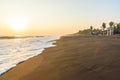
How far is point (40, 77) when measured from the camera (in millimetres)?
7332

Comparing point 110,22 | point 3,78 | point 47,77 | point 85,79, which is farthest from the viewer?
point 110,22

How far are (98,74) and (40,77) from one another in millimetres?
2082

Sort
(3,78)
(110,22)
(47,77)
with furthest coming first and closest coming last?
1. (110,22)
2. (3,78)
3. (47,77)

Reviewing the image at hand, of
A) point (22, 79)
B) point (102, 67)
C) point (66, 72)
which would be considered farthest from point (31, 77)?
point (102, 67)

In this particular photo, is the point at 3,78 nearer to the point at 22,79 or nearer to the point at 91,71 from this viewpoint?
the point at 22,79

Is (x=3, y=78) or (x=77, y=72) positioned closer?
(x=77, y=72)

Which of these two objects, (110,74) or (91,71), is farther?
(91,71)

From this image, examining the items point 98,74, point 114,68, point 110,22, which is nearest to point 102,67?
point 114,68

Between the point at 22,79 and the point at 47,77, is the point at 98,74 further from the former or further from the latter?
the point at 22,79

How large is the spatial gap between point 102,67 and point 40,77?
2364 millimetres

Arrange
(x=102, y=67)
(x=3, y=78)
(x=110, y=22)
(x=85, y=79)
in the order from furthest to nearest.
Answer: (x=110, y=22)
(x=3, y=78)
(x=102, y=67)
(x=85, y=79)

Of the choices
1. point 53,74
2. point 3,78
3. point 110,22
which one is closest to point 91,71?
point 53,74

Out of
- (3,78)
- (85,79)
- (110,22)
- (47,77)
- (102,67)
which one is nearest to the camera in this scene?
(85,79)

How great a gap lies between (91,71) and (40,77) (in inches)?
72.4
